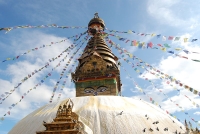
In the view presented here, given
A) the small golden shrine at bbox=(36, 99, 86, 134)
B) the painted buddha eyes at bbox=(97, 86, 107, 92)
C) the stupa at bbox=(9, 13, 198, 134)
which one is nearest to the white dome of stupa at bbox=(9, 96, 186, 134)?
the stupa at bbox=(9, 13, 198, 134)

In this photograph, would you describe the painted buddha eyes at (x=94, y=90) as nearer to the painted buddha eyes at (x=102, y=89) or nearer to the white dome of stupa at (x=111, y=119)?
the painted buddha eyes at (x=102, y=89)

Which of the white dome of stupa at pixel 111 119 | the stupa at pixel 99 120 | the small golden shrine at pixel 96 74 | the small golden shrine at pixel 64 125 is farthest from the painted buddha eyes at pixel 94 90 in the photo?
the small golden shrine at pixel 64 125

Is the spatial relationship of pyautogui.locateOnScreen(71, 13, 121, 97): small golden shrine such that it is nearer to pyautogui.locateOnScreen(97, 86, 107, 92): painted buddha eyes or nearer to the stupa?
pyautogui.locateOnScreen(97, 86, 107, 92): painted buddha eyes

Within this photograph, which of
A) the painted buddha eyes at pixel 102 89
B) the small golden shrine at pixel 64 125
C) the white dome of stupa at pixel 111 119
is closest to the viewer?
the small golden shrine at pixel 64 125

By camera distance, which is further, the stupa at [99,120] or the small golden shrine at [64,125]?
the stupa at [99,120]

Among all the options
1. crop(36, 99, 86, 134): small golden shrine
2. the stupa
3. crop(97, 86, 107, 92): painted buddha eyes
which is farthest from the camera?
crop(97, 86, 107, 92): painted buddha eyes

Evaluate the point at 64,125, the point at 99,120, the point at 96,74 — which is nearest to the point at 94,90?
the point at 96,74

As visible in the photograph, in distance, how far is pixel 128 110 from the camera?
732 cm

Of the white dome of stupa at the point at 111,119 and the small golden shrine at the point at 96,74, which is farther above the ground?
the small golden shrine at the point at 96,74

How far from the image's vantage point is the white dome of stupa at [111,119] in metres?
6.50

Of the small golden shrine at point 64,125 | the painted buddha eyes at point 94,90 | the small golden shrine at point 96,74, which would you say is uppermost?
the small golden shrine at point 96,74

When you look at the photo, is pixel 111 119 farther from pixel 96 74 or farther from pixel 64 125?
pixel 96 74

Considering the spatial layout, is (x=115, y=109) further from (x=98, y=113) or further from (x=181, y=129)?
(x=181, y=129)

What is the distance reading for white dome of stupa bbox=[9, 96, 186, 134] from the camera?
6499 mm
